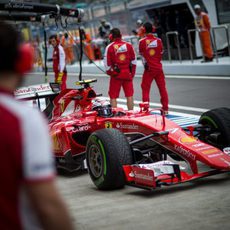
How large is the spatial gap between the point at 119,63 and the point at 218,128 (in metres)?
5.95

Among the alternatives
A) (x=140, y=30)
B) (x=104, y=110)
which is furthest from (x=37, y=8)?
(x=140, y=30)

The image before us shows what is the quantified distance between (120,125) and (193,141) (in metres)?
1.13

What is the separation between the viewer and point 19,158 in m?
2.74

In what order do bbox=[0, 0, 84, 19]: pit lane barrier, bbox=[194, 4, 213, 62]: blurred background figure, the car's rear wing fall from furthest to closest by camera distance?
1. bbox=[194, 4, 213, 62]: blurred background figure
2. bbox=[0, 0, 84, 19]: pit lane barrier
3. the car's rear wing

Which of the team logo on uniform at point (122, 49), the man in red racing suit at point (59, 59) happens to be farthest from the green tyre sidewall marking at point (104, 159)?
the man in red racing suit at point (59, 59)

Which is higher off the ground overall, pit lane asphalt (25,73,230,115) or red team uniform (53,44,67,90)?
red team uniform (53,44,67,90)

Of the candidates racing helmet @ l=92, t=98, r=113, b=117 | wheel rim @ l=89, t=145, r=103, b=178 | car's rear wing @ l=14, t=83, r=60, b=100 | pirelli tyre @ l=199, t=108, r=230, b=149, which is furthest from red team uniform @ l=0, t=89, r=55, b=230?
car's rear wing @ l=14, t=83, r=60, b=100

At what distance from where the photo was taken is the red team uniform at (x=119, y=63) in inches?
554

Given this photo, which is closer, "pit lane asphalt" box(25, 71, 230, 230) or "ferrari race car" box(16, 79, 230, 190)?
"pit lane asphalt" box(25, 71, 230, 230)

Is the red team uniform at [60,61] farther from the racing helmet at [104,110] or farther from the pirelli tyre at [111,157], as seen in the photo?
the pirelli tyre at [111,157]

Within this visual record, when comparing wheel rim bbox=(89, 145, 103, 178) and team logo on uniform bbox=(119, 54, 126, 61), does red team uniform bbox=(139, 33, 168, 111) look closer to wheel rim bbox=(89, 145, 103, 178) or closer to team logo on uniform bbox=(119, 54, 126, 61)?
team logo on uniform bbox=(119, 54, 126, 61)

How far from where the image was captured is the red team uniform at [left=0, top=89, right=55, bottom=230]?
2.73m

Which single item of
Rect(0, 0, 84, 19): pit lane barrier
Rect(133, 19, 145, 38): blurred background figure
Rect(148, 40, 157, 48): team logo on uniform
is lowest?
Rect(148, 40, 157, 48): team logo on uniform

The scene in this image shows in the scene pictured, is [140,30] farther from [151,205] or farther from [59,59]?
[151,205]
